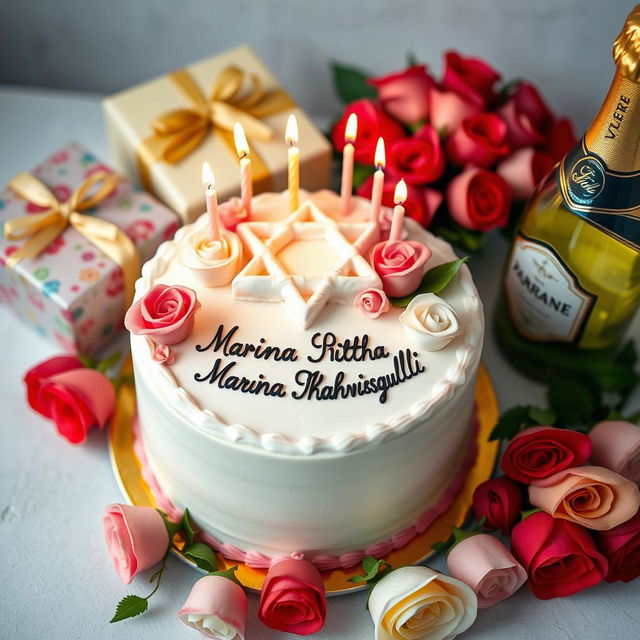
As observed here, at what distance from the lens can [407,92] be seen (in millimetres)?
1557

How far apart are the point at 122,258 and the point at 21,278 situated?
0.19 meters

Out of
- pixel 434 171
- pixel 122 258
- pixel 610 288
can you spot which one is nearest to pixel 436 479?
pixel 610 288

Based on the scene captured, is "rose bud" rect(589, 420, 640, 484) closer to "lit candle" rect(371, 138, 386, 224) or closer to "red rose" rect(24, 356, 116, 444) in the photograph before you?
"lit candle" rect(371, 138, 386, 224)

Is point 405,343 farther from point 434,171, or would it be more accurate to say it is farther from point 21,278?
point 21,278

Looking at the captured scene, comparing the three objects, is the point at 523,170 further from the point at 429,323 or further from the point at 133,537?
the point at 133,537

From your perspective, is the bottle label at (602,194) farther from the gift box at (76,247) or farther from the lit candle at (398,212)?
the gift box at (76,247)

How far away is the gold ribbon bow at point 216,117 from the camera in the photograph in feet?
5.02

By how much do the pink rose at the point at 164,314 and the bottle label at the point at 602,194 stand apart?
64 cm

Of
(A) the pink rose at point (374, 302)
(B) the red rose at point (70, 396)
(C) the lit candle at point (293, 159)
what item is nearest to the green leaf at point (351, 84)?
(C) the lit candle at point (293, 159)

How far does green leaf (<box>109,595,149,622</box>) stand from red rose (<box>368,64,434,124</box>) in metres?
1.05

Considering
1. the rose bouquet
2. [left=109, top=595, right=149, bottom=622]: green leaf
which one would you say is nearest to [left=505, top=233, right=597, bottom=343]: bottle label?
the rose bouquet

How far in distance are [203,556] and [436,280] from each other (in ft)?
1.86

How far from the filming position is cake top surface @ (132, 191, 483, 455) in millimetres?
1059

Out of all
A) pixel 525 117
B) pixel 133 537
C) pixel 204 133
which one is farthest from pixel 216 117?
pixel 133 537
